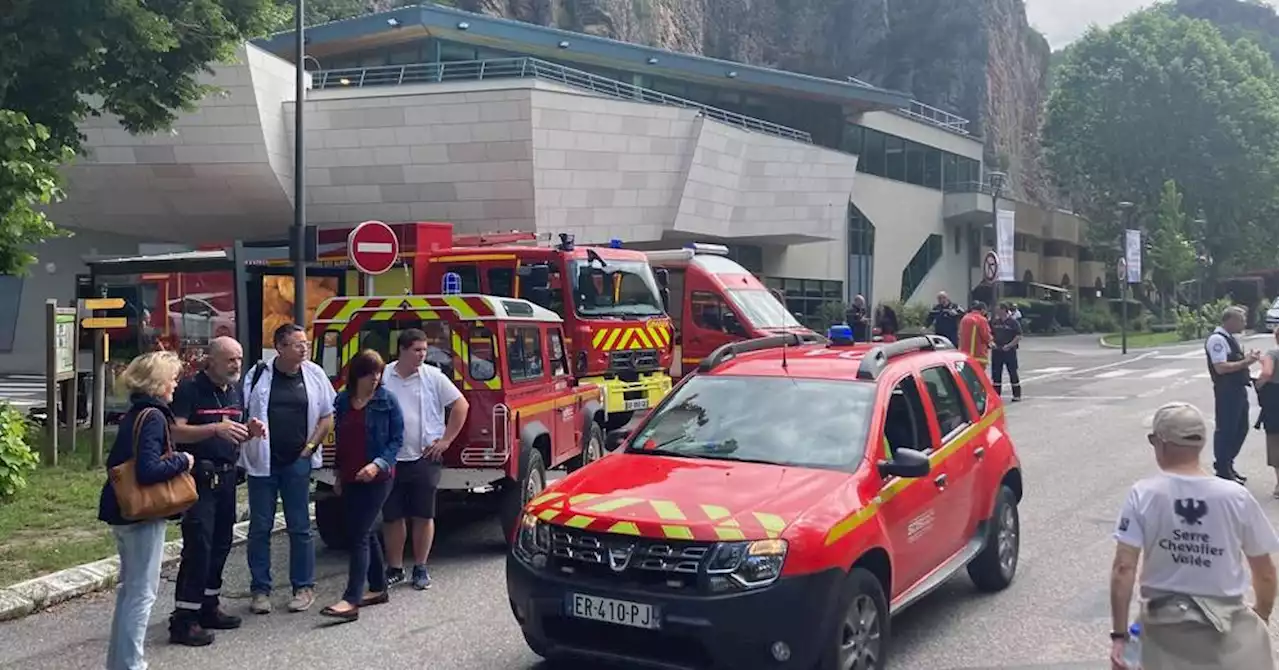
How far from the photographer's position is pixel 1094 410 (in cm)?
1950

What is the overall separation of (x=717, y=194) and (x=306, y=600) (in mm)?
29957

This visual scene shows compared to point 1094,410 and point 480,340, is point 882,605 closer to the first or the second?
point 480,340

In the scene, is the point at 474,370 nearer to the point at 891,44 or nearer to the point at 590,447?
the point at 590,447

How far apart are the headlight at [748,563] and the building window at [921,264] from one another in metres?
47.7

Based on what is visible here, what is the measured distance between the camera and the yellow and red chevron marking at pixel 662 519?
4938 mm

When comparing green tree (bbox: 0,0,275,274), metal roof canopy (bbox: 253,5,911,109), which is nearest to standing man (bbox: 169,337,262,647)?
green tree (bbox: 0,0,275,274)

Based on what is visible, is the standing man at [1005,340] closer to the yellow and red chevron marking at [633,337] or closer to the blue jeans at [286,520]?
the yellow and red chevron marking at [633,337]

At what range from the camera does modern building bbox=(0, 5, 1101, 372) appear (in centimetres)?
2984

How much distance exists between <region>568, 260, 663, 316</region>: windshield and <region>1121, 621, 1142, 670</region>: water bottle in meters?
11.0

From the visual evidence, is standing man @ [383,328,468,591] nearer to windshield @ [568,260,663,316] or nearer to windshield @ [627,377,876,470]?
windshield @ [627,377,876,470]

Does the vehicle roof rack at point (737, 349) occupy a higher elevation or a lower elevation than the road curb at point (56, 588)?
higher

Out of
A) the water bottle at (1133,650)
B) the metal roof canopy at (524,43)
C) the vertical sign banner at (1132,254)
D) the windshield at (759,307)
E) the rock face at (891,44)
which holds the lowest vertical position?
the water bottle at (1133,650)

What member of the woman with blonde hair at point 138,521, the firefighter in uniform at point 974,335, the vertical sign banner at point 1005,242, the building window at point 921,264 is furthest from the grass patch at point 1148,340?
the woman with blonde hair at point 138,521

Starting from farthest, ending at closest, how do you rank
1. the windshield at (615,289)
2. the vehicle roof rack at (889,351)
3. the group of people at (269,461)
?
the windshield at (615,289) < the vehicle roof rack at (889,351) < the group of people at (269,461)
